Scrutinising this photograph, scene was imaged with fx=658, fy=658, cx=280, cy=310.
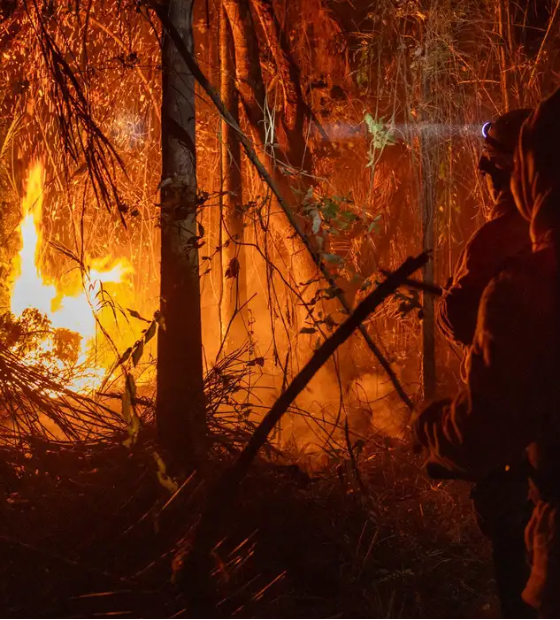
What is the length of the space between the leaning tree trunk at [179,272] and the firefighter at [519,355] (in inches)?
75.7

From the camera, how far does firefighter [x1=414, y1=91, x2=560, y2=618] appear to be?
1956mm

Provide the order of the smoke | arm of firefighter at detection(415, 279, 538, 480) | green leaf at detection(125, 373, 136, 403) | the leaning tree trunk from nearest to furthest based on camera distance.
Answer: arm of firefighter at detection(415, 279, 538, 480) → green leaf at detection(125, 373, 136, 403) → the leaning tree trunk → the smoke

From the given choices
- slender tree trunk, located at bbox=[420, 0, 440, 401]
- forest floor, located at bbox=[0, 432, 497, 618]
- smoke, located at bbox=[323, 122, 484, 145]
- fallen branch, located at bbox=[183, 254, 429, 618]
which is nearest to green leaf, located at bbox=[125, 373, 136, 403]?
forest floor, located at bbox=[0, 432, 497, 618]

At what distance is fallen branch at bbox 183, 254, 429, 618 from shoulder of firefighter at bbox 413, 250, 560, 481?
0.98 ft

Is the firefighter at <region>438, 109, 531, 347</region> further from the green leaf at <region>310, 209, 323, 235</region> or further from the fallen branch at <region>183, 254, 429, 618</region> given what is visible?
the green leaf at <region>310, 209, 323, 235</region>

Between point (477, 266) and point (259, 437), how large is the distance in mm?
1048

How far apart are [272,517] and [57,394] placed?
5.77 ft

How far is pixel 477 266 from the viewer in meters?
2.51

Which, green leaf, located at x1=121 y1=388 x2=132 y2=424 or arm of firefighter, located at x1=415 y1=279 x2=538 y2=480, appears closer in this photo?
arm of firefighter, located at x1=415 y1=279 x2=538 y2=480

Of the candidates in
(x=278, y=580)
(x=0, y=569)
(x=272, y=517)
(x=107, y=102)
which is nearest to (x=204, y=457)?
(x=272, y=517)

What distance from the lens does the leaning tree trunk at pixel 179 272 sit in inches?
147

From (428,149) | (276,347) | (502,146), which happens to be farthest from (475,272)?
(428,149)

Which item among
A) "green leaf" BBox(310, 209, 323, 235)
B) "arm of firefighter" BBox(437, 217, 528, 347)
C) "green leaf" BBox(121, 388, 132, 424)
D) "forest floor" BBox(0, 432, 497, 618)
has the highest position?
"green leaf" BBox(310, 209, 323, 235)

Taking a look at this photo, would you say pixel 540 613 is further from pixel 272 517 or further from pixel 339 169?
pixel 339 169
